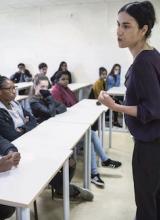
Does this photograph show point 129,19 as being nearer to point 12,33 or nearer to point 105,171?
point 105,171

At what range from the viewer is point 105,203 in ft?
7.59

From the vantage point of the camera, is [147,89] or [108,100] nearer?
[147,89]

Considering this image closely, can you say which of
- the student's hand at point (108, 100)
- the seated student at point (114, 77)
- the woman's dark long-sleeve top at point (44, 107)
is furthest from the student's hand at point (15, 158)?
the seated student at point (114, 77)

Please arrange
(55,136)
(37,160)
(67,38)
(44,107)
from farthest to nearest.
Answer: (67,38) → (44,107) → (55,136) → (37,160)

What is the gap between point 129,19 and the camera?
3.98 feet

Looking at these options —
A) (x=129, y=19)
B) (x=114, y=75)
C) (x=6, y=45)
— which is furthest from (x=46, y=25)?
(x=129, y=19)

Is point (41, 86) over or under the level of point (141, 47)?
under

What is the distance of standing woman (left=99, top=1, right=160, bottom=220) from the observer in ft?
3.92

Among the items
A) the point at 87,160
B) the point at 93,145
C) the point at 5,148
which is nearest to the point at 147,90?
the point at 5,148

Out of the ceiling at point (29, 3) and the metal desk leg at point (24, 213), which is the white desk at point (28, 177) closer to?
the metal desk leg at point (24, 213)

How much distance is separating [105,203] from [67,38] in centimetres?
483

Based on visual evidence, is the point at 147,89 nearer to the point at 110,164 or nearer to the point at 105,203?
the point at 105,203

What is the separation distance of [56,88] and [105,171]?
128 centimetres

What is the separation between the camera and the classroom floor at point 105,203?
2129 millimetres
